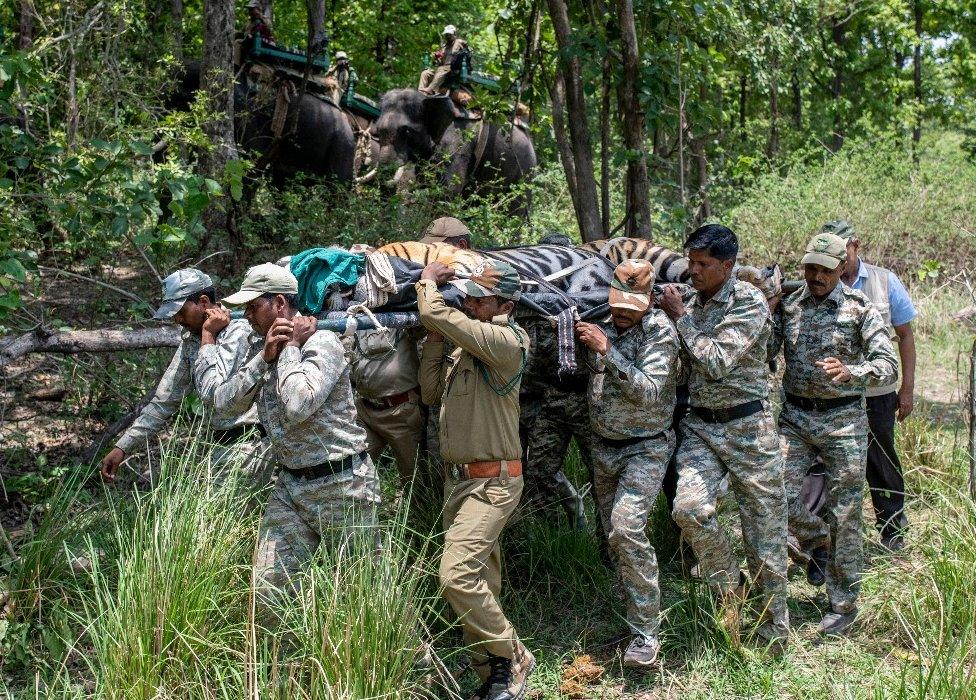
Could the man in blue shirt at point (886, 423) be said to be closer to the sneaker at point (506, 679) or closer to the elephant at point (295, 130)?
the sneaker at point (506, 679)

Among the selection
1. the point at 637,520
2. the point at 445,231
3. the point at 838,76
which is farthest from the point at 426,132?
the point at 838,76

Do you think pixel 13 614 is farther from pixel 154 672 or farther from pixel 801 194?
pixel 801 194

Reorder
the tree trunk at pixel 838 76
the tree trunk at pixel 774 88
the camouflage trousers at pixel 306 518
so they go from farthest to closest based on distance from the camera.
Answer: the tree trunk at pixel 838 76 < the tree trunk at pixel 774 88 < the camouflage trousers at pixel 306 518

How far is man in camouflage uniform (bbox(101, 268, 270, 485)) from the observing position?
4.83 m

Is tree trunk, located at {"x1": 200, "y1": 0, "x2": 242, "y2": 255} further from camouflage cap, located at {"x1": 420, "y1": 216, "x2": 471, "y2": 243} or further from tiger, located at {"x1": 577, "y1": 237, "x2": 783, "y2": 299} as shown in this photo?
tiger, located at {"x1": 577, "y1": 237, "x2": 783, "y2": 299}

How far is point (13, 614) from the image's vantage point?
466 cm

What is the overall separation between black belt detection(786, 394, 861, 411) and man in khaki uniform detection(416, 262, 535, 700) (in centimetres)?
153

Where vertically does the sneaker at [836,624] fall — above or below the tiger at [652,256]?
below

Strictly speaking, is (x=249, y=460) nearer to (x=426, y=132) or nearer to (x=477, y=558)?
(x=477, y=558)

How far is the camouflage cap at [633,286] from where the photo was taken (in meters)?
4.77

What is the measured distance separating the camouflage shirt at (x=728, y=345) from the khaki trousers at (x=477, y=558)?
0.97 metres

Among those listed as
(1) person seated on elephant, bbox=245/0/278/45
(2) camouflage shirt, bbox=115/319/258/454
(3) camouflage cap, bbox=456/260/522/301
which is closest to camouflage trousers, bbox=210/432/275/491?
(2) camouflage shirt, bbox=115/319/258/454

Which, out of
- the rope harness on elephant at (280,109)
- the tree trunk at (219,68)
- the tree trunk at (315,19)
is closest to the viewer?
the tree trunk at (219,68)

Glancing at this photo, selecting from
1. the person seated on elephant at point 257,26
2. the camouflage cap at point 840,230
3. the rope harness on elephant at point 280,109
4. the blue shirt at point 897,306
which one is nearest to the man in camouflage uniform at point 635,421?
the camouflage cap at point 840,230
